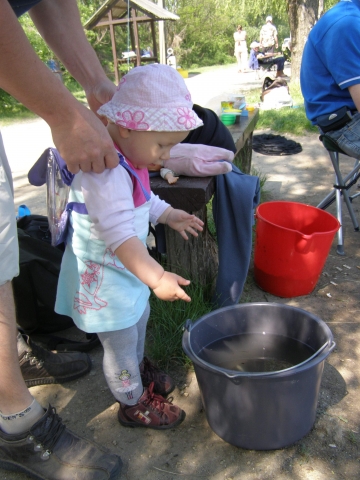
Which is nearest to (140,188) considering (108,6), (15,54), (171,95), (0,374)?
(171,95)

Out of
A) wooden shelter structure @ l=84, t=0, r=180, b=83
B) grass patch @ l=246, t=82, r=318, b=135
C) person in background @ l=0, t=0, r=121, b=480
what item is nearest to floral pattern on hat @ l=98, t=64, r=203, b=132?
person in background @ l=0, t=0, r=121, b=480

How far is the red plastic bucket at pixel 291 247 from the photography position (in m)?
2.40

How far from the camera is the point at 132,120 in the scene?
4.36ft

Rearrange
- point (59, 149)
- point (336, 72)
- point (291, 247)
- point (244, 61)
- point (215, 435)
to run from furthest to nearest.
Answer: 1. point (244, 61)
2. point (336, 72)
3. point (291, 247)
4. point (215, 435)
5. point (59, 149)

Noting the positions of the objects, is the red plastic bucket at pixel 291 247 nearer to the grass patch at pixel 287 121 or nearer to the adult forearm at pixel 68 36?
the adult forearm at pixel 68 36

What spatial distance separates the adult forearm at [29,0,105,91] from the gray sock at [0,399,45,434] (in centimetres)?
118

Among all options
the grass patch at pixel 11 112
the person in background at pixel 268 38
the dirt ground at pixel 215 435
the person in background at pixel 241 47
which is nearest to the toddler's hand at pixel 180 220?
the dirt ground at pixel 215 435

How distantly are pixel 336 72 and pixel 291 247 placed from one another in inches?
46.3

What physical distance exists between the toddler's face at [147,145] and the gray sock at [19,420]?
879 mm

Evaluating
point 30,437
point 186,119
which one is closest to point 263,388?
point 30,437

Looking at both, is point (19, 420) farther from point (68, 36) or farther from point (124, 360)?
point (68, 36)

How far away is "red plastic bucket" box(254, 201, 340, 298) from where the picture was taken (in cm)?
240

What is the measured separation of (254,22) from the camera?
121ft

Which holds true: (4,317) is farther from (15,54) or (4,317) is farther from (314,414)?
(314,414)
